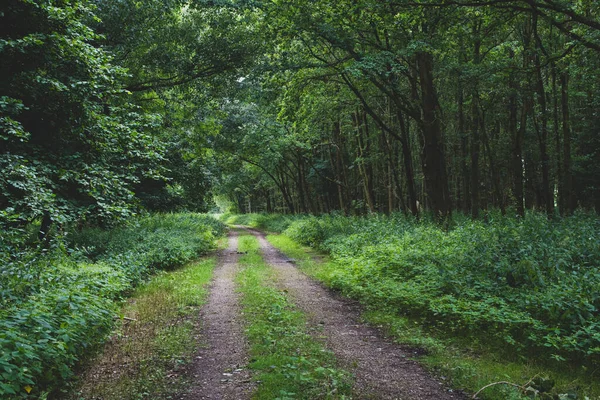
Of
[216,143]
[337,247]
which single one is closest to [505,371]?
[337,247]

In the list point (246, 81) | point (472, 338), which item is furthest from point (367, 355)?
point (246, 81)

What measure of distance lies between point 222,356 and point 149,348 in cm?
133

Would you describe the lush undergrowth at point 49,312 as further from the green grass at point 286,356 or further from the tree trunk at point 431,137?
the tree trunk at point 431,137

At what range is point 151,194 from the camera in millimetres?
23922

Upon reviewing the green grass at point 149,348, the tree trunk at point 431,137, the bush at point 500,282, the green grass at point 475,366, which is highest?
the tree trunk at point 431,137

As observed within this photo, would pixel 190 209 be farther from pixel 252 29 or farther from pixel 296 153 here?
pixel 252 29

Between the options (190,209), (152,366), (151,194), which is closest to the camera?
(152,366)

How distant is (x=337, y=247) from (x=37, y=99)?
11.0 m

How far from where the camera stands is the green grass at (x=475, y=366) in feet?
15.1

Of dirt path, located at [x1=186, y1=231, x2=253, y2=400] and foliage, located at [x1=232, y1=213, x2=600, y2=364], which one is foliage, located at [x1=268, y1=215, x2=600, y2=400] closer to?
foliage, located at [x1=232, y1=213, x2=600, y2=364]

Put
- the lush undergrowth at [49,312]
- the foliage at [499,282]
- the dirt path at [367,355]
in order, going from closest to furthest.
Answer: the lush undergrowth at [49,312], the dirt path at [367,355], the foliage at [499,282]

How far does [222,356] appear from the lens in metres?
6.02

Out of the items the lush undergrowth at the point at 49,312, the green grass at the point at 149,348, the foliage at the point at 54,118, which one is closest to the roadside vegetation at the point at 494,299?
the green grass at the point at 149,348

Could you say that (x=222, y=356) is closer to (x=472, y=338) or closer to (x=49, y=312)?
(x=49, y=312)
